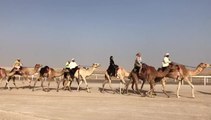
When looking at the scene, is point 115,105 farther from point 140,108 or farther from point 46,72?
point 46,72

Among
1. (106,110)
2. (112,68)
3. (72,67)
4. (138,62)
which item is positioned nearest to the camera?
(106,110)

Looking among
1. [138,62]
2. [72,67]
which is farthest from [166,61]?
[72,67]

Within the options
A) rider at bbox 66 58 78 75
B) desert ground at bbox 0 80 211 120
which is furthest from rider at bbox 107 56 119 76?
desert ground at bbox 0 80 211 120

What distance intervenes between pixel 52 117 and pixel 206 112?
6414 mm

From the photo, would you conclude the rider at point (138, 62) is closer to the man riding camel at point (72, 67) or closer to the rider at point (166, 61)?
the rider at point (166, 61)

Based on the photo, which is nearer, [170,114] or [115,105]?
[170,114]

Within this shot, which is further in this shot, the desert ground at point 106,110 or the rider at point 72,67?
the rider at point 72,67

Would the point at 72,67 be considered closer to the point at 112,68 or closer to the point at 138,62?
the point at 112,68

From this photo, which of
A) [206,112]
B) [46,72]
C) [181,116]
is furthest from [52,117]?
[46,72]

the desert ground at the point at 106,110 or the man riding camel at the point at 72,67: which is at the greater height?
the man riding camel at the point at 72,67

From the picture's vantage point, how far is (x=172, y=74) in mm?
24547

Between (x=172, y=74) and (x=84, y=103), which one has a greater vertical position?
(x=172, y=74)

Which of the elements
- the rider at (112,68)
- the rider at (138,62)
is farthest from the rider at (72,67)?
the rider at (138,62)

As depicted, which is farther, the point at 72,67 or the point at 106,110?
the point at 72,67
